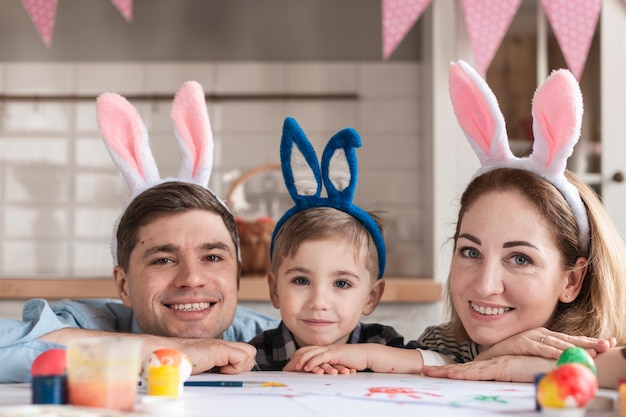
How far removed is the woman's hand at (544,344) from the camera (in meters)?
1.16

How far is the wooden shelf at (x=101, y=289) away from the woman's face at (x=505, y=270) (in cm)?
117

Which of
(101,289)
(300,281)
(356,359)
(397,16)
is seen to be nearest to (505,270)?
(356,359)

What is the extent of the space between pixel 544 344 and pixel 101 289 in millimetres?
1604

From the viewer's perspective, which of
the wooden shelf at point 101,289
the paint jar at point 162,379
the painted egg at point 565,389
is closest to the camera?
the painted egg at point 565,389

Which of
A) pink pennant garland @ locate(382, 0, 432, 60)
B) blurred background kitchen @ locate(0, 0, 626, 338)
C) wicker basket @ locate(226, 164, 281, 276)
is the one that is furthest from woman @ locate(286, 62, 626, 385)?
blurred background kitchen @ locate(0, 0, 626, 338)

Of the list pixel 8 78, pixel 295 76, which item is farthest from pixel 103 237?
pixel 295 76

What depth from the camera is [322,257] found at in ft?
4.78

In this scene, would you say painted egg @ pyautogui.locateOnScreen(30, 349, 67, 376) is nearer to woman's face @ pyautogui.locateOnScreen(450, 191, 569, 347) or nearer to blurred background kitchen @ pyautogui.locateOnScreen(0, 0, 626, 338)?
woman's face @ pyautogui.locateOnScreen(450, 191, 569, 347)

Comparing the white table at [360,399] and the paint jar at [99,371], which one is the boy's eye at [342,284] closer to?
the white table at [360,399]

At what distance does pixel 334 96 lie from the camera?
127 inches

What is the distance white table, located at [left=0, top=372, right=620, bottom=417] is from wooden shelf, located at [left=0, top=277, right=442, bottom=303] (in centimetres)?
129

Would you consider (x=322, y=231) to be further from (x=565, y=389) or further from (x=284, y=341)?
(x=565, y=389)

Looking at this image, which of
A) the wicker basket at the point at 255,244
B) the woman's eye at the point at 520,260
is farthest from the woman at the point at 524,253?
the wicker basket at the point at 255,244

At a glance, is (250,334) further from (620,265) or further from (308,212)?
(620,265)
